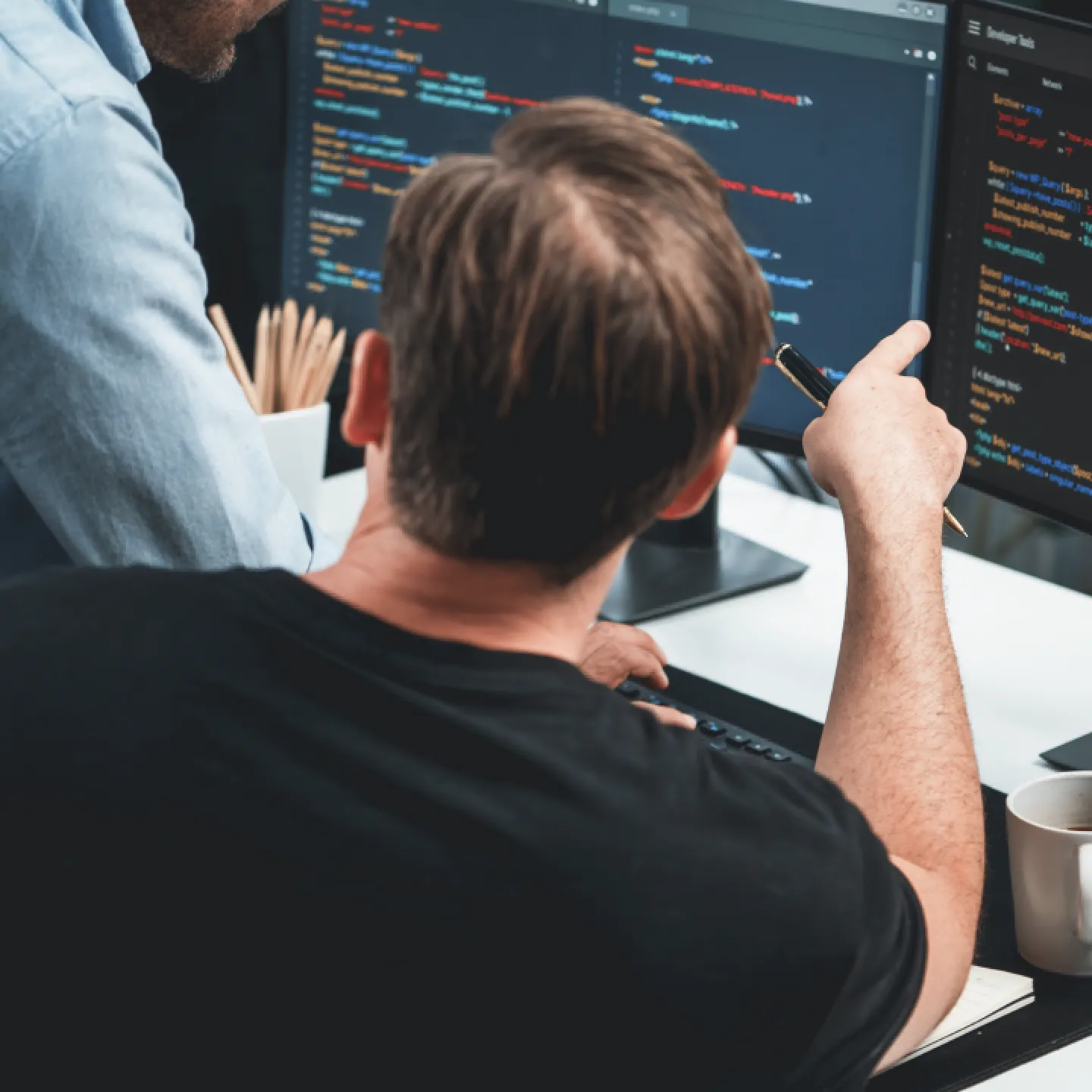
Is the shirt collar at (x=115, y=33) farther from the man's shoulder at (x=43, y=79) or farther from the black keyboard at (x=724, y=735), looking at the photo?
the black keyboard at (x=724, y=735)

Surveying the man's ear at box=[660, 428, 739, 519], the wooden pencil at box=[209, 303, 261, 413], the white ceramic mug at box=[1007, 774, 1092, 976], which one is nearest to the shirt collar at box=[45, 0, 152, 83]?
the wooden pencil at box=[209, 303, 261, 413]

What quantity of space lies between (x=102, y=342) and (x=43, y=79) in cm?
15

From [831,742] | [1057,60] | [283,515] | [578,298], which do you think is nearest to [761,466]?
[1057,60]

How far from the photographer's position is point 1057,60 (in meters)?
1.33

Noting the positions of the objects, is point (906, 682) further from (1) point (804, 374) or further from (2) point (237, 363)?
(2) point (237, 363)

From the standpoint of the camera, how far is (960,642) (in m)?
1.61

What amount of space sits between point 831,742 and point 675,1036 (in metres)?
0.28

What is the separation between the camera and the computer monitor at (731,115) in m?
1.53

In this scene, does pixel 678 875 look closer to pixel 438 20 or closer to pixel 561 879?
pixel 561 879

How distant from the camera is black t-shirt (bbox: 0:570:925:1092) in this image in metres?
0.72

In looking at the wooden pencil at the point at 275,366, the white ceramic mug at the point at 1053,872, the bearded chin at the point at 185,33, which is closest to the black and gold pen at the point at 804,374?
the white ceramic mug at the point at 1053,872

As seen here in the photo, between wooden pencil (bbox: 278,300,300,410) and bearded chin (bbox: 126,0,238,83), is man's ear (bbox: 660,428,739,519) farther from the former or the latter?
wooden pencil (bbox: 278,300,300,410)

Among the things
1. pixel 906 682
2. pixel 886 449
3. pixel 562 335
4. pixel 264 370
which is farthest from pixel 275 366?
pixel 562 335

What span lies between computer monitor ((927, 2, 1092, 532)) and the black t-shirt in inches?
28.8
